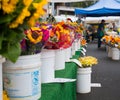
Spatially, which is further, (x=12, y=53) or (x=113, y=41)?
(x=113, y=41)

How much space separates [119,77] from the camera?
7523 mm

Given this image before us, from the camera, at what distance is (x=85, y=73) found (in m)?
5.18

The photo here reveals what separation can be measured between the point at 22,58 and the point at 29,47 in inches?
3.1

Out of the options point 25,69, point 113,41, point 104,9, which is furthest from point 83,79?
point 104,9

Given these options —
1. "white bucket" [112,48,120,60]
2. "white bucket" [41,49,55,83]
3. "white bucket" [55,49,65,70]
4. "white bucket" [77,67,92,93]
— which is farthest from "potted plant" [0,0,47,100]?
"white bucket" [112,48,120,60]

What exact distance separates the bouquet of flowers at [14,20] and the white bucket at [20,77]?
448mm

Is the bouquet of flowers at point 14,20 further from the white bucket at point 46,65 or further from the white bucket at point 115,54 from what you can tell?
the white bucket at point 115,54

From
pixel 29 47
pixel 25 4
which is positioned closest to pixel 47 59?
pixel 29 47

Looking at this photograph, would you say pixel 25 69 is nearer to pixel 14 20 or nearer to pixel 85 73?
pixel 14 20

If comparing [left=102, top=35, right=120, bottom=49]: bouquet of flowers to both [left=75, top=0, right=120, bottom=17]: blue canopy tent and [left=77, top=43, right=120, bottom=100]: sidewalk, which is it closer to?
[left=77, top=43, right=120, bottom=100]: sidewalk

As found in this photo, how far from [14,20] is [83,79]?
418 cm

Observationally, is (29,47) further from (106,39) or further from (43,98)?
(106,39)

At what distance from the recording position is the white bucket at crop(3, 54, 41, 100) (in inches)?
66.1

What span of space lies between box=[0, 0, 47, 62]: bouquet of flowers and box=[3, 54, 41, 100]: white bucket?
1.47 ft
